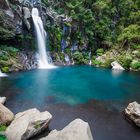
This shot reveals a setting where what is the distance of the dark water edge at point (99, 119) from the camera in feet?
34.1

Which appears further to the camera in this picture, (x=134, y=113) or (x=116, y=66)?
(x=116, y=66)

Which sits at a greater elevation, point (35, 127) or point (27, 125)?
point (27, 125)

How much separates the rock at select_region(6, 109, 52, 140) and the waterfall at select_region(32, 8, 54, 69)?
2022 centimetres

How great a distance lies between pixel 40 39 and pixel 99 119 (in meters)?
21.5

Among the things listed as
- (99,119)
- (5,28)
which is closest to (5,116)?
(99,119)

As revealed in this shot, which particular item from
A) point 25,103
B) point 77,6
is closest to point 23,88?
point 25,103

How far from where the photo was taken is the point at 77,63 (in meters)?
34.0

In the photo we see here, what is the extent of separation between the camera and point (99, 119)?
39.4 ft

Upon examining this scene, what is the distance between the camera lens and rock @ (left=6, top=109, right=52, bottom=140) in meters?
8.92

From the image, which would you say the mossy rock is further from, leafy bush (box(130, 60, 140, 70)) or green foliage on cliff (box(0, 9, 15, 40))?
green foliage on cliff (box(0, 9, 15, 40))

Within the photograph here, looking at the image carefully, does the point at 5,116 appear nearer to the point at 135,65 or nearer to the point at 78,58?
the point at 135,65

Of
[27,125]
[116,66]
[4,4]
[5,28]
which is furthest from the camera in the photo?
[116,66]

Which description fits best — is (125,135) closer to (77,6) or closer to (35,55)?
(35,55)

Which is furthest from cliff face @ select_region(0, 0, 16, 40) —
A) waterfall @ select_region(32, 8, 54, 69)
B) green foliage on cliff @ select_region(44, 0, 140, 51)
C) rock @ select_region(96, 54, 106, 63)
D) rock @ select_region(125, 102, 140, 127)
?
rock @ select_region(125, 102, 140, 127)
